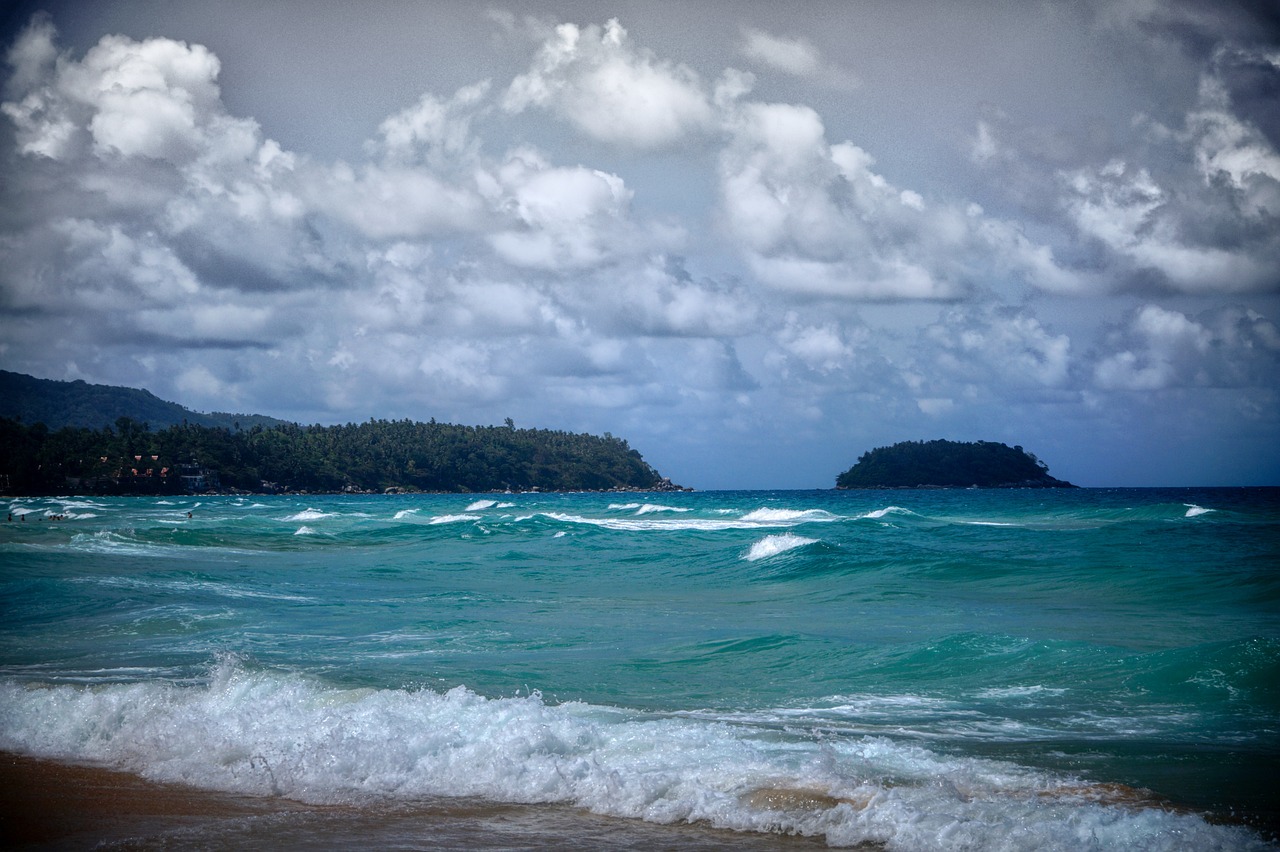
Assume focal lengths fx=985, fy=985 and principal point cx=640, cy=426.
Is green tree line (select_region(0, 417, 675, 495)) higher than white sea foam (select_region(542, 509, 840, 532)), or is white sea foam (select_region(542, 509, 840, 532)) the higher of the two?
green tree line (select_region(0, 417, 675, 495))

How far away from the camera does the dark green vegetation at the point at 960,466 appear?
138m

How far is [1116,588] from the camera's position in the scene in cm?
2019

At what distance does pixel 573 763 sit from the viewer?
777 centimetres

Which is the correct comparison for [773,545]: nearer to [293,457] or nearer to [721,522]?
[721,522]

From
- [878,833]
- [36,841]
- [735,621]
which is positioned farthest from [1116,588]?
[36,841]

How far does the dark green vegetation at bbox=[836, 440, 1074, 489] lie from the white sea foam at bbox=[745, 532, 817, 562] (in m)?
114

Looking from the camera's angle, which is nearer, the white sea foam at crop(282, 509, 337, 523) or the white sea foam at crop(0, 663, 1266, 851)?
the white sea foam at crop(0, 663, 1266, 851)

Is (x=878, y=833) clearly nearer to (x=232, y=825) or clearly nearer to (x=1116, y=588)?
(x=232, y=825)

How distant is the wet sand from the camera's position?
20.8 feet

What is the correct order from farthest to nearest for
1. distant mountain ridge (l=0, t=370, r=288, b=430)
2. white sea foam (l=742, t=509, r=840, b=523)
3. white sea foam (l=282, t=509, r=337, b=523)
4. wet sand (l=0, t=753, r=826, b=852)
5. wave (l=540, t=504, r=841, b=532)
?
distant mountain ridge (l=0, t=370, r=288, b=430)
white sea foam (l=282, t=509, r=337, b=523)
white sea foam (l=742, t=509, r=840, b=523)
wave (l=540, t=504, r=841, b=532)
wet sand (l=0, t=753, r=826, b=852)

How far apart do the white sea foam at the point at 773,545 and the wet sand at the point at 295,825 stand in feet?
68.8

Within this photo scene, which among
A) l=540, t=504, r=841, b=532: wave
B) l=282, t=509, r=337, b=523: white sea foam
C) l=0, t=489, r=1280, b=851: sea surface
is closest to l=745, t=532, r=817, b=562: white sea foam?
l=0, t=489, r=1280, b=851: sea surface

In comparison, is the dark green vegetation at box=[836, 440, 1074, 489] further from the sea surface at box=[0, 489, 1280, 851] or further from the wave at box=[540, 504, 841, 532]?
the sea surface at box=[0, 489, 1280, 851]

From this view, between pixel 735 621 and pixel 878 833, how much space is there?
10.6 meters
